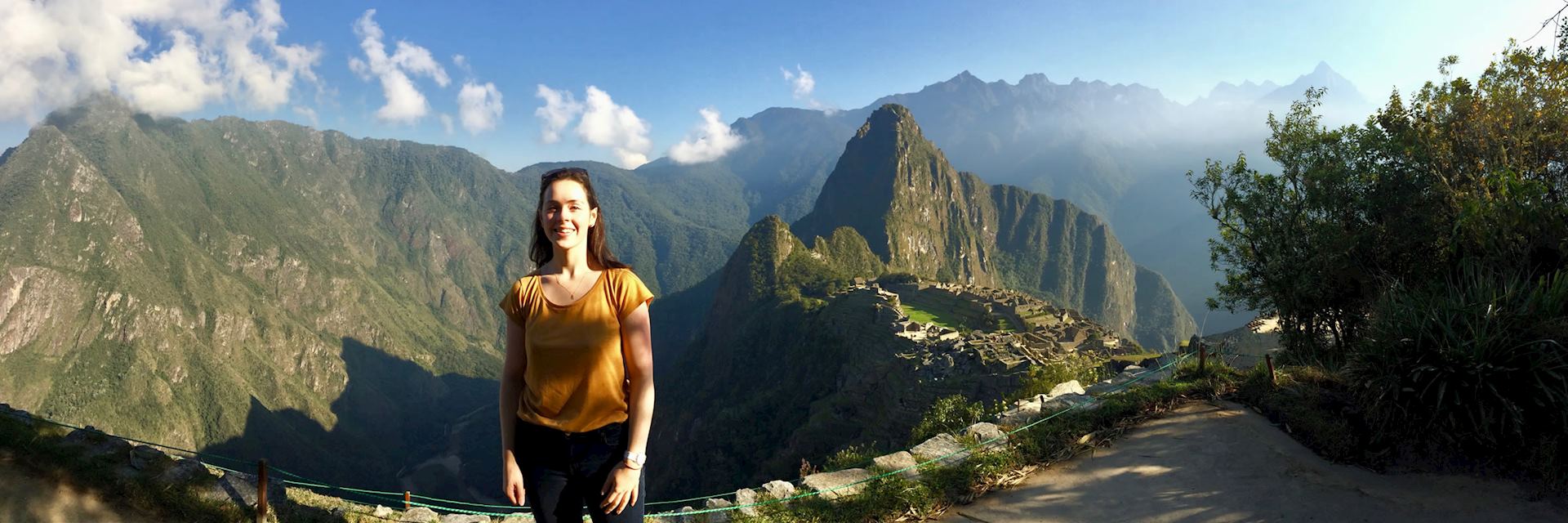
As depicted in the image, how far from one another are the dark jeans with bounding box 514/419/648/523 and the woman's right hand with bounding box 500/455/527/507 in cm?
5

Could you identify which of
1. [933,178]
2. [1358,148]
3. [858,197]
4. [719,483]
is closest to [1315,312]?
[1358,148]

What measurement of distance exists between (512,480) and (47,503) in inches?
221

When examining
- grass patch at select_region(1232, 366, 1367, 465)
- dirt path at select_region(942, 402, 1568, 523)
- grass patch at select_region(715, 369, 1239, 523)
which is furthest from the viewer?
grass patch at select_region(1232, 366, 1367, 465)

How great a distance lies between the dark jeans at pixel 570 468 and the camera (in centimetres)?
288

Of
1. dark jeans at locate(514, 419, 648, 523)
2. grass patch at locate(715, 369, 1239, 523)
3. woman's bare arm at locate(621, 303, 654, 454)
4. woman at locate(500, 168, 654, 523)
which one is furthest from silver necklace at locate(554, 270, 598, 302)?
grass patch at locate(715, 369, 1239, 523)

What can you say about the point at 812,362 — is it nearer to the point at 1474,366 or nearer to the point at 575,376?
the point at 1474,366

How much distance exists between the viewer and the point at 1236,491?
5.59 m

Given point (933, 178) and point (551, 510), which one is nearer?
point (551, 510)

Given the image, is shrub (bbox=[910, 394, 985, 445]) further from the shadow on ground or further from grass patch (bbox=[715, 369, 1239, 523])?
the shadow on ground

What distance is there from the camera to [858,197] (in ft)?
594

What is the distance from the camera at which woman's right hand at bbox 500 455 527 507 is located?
297 centimetres

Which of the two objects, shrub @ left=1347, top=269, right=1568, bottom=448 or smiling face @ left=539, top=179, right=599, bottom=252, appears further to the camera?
shrub @ left=1347, top=269, right=1568, bottom=448

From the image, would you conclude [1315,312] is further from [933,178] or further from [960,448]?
[933,178]

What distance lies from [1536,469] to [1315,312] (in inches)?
272
